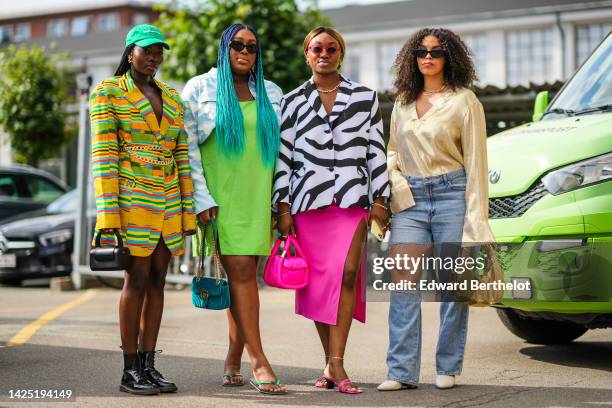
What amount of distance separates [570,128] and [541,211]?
70cm

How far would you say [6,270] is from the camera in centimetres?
1374

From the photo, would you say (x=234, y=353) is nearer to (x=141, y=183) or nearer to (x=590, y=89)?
(x=141, y=183)

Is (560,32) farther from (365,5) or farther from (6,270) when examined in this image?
(6,270)

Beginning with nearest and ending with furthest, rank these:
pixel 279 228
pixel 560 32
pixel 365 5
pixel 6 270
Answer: pixel 279 228 → pixel 6 270 → pixel 560 32 → pixel 365 5

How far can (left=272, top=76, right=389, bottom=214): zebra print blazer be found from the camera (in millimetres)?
5738

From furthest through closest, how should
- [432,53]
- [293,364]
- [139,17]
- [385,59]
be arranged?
[139,17] → [385,59] → [293,364] → [432,53]

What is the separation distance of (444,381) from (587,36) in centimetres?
2804

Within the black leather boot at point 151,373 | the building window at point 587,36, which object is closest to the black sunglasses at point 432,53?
the black leather boot at point 151,373

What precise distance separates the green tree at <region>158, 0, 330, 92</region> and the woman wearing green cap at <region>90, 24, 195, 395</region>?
44.3 feet

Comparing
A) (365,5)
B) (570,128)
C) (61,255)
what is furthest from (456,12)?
(570,128)

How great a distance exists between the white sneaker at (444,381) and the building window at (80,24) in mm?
67877

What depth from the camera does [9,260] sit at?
1372 cm

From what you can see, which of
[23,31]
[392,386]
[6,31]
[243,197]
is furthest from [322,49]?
[6,31]

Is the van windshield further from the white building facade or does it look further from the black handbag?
the white building facade
